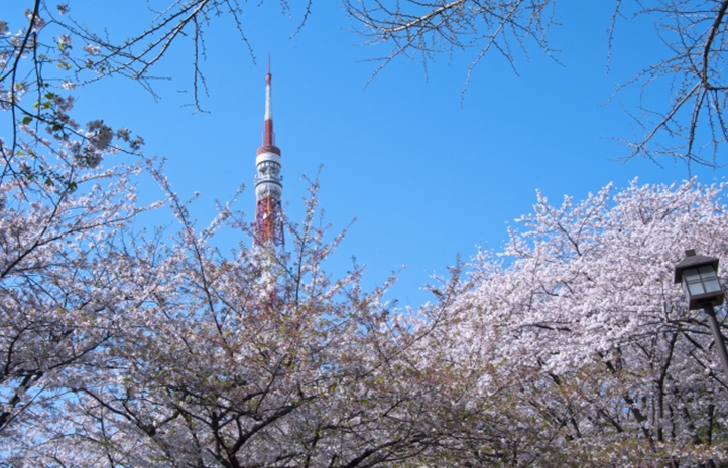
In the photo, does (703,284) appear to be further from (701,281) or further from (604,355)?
(604,355)

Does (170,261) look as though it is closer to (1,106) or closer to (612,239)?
(1,106)

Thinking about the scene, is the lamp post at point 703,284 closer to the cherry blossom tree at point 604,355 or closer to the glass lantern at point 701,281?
the glass lantern at point 701,281

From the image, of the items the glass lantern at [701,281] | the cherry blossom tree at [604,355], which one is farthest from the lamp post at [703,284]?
the cherry blossom tree at [604,355]

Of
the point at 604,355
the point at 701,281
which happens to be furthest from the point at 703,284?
the point at 604,355

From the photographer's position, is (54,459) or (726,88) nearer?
(726,88)

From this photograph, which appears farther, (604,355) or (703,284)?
(604,355)

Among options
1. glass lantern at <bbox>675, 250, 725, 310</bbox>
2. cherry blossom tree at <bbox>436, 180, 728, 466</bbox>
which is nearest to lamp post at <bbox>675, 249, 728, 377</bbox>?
glass lantern at <bbox>675, 250, 725, 310</bbox>

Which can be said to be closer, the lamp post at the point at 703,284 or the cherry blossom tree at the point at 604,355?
the lamp post at the point at 703,284

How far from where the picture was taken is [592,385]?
23.7 feet

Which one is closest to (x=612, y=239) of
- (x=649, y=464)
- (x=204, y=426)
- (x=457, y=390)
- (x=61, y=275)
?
(x=649, y=464)

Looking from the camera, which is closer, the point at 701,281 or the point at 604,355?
the point at 701,281

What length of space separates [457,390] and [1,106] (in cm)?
443

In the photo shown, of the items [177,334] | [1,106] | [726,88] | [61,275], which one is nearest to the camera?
[726,88]

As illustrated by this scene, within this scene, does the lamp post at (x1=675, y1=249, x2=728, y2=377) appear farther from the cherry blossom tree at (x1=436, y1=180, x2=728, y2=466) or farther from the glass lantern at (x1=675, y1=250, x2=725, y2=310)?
the cherry blossom tree at (x1=436, y1=180, x2=728, y2=466)
